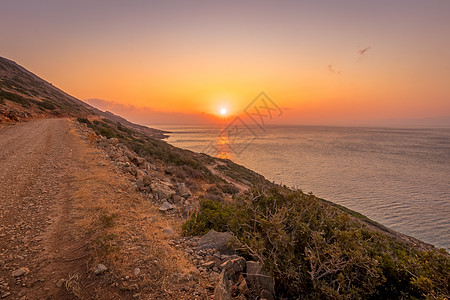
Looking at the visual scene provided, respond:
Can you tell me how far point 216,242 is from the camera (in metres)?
4.25

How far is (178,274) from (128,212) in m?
3.10

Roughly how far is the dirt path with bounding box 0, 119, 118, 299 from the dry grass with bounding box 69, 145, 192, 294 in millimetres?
310

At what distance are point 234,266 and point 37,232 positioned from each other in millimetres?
4304

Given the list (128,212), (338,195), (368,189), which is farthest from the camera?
(368,189)

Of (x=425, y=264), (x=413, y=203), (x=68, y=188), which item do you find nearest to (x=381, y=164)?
(x=413, y=203)

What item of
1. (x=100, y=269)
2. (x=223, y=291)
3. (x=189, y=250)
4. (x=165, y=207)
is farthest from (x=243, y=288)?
(x=165, y=207)

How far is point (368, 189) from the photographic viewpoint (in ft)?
87.9

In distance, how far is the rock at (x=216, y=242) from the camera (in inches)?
160

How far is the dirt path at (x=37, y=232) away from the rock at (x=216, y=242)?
7.12ft

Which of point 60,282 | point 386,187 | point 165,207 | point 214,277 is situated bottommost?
point 386,187

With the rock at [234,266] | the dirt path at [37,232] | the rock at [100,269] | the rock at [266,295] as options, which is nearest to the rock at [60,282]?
the dirt path at [37,232]

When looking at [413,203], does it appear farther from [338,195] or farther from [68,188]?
[68,188]

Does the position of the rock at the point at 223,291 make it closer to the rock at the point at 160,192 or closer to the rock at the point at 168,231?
the rock at the point at 168,231

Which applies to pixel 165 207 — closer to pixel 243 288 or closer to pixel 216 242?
pixel 216 242
